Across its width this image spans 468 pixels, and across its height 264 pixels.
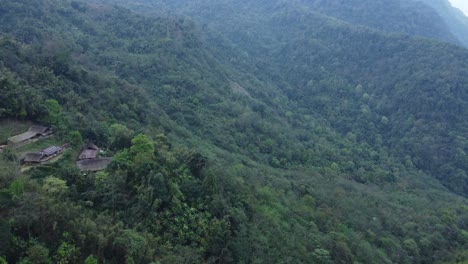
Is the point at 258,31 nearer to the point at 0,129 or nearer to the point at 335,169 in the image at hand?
the point at 335,169

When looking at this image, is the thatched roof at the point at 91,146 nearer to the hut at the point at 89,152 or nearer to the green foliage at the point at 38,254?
the hut at the point at 89,152

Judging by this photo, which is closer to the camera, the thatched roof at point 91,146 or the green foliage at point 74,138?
the green foliage at point 74,138

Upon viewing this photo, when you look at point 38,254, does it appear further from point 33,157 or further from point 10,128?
point 10,128

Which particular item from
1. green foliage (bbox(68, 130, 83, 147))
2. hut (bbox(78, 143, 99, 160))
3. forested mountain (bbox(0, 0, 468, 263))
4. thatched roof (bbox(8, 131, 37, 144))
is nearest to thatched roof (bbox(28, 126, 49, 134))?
thatched roof (bbox(8, 131, 37, 144))

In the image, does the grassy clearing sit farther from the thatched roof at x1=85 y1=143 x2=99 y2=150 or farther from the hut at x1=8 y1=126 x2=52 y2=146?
the thatched roof at x1=85 y1=143 x2=99 y2=150

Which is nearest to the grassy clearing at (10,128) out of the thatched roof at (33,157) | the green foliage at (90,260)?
the thatched roof at (33,157)
